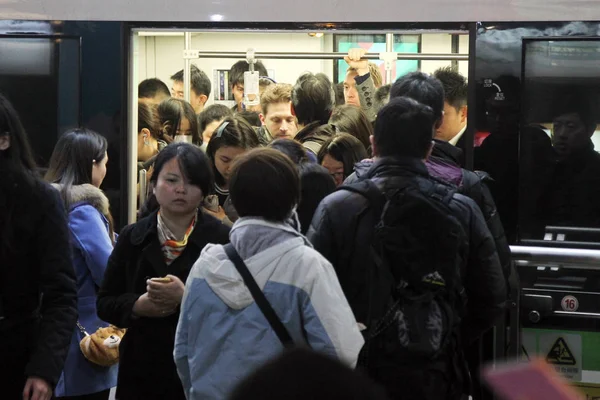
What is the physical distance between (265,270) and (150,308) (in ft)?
2.67

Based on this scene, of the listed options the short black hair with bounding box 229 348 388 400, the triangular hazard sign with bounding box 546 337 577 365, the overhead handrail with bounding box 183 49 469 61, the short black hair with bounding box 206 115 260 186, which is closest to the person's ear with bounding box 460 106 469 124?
the overhead handrail with bounding box 183 49 469 61

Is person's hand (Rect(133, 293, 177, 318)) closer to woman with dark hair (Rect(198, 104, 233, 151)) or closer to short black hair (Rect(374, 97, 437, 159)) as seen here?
short black hair (Rect(374, 97, 437, 159))

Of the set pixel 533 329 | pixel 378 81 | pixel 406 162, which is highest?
pixel 378 81

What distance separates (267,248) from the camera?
306 cm

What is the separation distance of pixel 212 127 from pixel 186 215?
3.12 meters

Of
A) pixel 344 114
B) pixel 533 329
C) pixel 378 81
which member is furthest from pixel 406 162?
pixel 378 81

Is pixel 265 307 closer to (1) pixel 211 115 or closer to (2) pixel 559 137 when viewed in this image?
(2) pixel 559 137

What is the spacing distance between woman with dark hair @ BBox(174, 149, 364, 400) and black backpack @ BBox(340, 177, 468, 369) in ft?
1.28

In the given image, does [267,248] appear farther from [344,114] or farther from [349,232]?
[344,114]

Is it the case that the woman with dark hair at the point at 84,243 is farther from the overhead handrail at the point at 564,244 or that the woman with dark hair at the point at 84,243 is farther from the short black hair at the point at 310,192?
the overhead handrail at the point at 564,244

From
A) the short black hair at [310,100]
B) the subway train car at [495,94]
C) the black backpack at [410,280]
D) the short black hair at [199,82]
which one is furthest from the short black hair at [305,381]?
the short black hair at [199,82]

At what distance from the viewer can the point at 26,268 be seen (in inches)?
138

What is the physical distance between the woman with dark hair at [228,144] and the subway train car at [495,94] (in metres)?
0.58

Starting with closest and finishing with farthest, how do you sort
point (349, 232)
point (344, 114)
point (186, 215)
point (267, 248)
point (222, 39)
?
point (267, 248)
point (349, 232)
point (186, 215)
point (344, 114)
point (222, 39)
